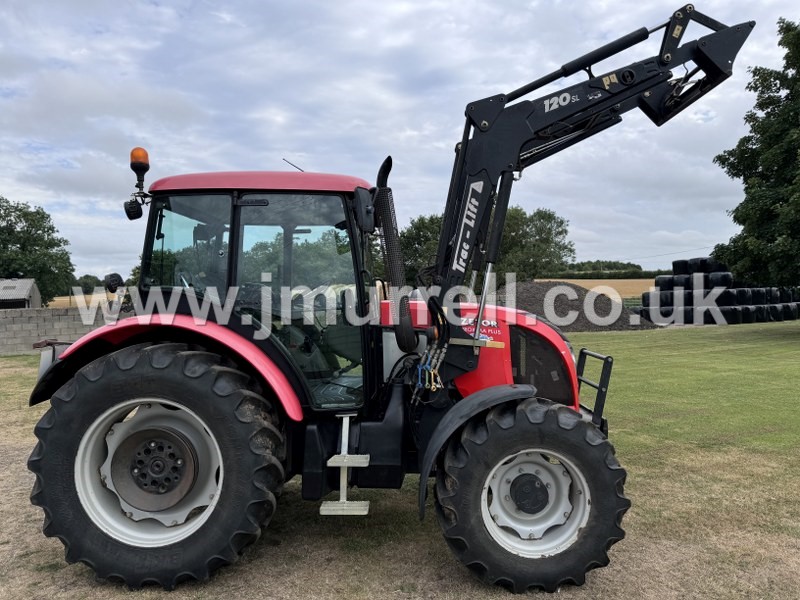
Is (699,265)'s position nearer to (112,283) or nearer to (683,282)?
(683,282)

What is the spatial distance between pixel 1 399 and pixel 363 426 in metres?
8.67

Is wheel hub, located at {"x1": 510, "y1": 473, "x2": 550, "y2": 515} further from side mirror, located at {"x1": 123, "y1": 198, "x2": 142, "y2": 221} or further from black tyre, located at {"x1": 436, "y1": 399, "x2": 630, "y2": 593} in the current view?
side mirror, located at {"x1": 123, "y1": 198, "x2": 142, "y2": 221}

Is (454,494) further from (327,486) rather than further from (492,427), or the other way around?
(327,486)

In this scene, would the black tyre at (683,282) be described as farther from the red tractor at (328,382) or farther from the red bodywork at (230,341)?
the red bodywork at (230,341)

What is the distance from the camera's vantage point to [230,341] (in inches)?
143

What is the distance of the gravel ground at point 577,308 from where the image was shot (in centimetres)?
2422

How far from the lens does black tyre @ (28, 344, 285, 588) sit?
11.3ft

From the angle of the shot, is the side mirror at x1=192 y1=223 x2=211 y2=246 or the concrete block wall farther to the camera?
the concrete block wall

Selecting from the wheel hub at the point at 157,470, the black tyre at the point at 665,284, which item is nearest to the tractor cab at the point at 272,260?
the wheel hub at the point at 157,470

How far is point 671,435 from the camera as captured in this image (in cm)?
691

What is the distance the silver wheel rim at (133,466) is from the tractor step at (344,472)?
669mm

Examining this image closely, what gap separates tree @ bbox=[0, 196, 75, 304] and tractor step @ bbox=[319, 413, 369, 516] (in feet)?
180

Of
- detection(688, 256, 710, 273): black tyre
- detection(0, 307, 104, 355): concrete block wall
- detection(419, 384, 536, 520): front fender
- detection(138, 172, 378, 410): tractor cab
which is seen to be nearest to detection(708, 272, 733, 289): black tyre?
detection(688, 256, 710, 273): black tyre

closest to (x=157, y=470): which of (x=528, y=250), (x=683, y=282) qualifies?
(x=683, y=282)
